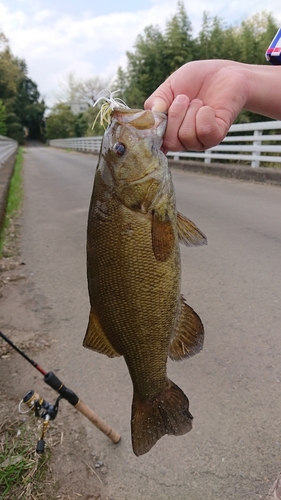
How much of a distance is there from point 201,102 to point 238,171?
367 inches

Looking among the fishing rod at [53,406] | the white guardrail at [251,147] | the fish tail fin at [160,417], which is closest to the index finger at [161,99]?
the fish tail fin at [160,417]

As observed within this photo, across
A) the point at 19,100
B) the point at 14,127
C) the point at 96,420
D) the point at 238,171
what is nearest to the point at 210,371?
the point at 96,420

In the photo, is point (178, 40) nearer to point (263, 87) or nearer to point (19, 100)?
point (263, 87)

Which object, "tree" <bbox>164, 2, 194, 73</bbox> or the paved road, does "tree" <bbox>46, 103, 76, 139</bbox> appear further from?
the paved road

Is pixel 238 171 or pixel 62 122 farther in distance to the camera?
pixel 62 122

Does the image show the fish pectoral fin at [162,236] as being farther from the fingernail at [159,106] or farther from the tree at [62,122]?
the tree at [62,122]

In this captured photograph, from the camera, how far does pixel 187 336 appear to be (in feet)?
5.09

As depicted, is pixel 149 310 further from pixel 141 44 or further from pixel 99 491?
pixel 141 44

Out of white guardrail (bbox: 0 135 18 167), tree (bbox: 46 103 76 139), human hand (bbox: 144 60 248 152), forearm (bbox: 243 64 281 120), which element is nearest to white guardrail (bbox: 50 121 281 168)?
white guardrail (bbox: 0 135 18 167)

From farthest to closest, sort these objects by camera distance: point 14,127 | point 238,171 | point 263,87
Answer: point 14,127 → point 238,171 → point 263,87

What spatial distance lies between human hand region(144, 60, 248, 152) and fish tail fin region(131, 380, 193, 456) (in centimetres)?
94

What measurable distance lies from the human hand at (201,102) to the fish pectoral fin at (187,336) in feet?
1.95

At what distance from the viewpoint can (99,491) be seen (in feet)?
6.61

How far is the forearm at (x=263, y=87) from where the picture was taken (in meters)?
1.81
